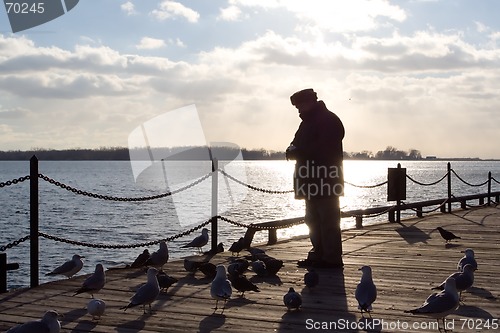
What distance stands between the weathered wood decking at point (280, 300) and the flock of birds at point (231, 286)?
0.40 ft

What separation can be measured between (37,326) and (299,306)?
2675 mm

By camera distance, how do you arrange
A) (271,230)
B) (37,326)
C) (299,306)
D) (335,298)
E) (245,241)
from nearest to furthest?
(37,326) → (299,306) → (335,298) → (245,241) → (271,230)

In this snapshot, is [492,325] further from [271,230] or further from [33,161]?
[271,230]

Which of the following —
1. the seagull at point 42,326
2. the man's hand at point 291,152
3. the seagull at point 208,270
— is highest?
the man's hand at point 291,152

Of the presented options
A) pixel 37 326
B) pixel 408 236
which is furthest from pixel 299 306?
pixel 408 236

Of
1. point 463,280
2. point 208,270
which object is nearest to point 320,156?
point 208,270

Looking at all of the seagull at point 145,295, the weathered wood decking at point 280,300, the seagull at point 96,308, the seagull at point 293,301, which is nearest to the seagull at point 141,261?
the weathered wood decking at point 280,300

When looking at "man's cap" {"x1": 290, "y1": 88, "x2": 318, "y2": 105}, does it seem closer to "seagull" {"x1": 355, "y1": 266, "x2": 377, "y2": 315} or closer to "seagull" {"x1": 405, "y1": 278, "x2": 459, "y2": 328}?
"seagull" {"x1": 355, "y1": 266, "x2": 377, "y2": 315}

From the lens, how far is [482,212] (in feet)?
73.5

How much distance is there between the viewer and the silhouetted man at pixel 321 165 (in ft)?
32.8

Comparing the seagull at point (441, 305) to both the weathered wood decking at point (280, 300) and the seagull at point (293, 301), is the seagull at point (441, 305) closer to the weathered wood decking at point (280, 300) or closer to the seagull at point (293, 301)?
the weathered wood decking at point (280, 300)

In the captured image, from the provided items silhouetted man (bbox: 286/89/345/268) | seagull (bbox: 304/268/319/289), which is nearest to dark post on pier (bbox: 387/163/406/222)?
silhouetted man (bbox: 286/89/345/268)

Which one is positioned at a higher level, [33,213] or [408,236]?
[33,213]

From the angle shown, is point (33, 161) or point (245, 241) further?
point (245, 241)
